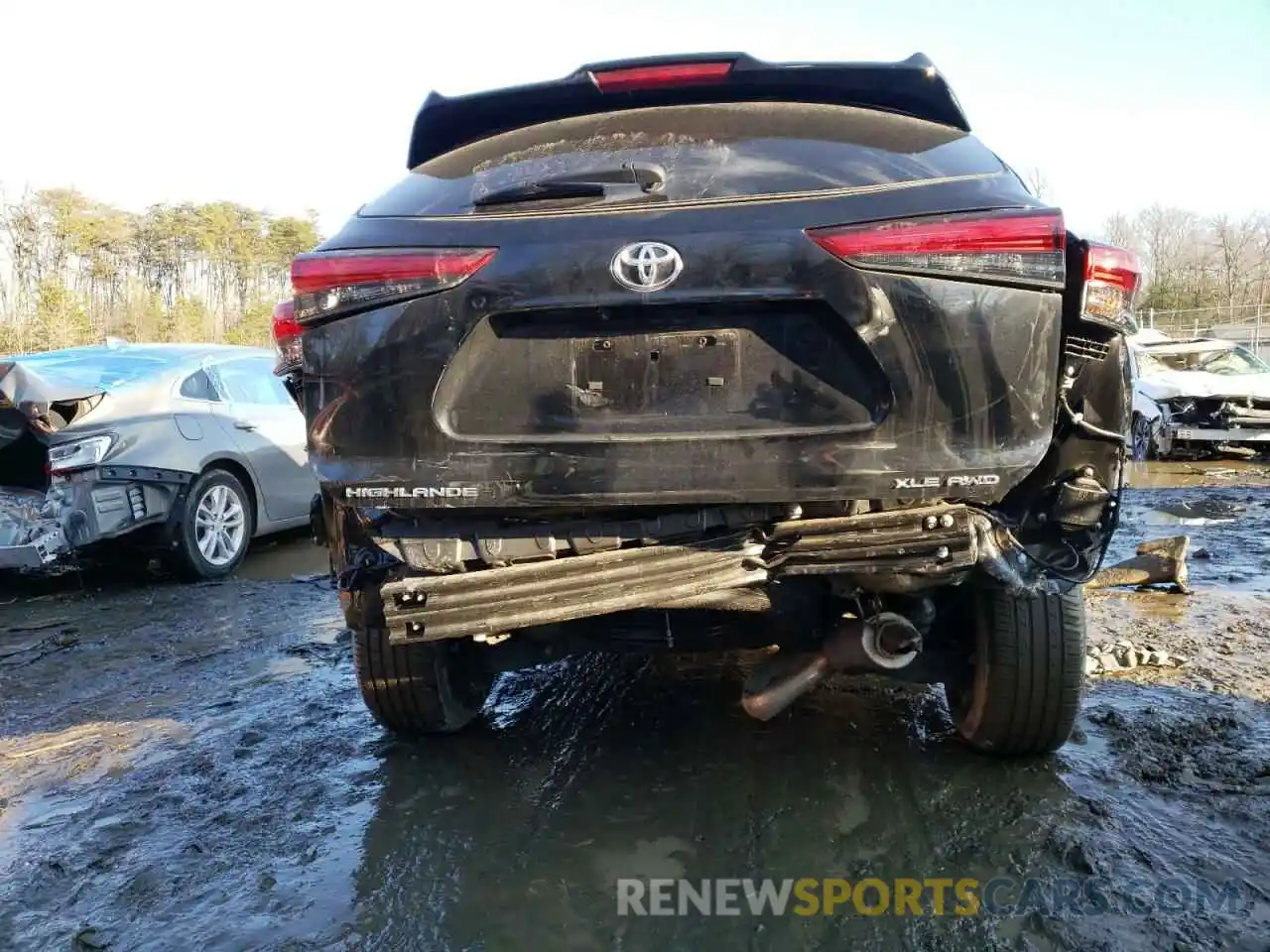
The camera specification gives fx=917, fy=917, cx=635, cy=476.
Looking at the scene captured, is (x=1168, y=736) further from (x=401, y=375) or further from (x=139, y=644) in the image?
(x=139, y=644)

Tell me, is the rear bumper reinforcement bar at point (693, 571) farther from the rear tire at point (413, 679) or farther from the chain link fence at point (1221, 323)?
the chain link fence at point (1221, 323)

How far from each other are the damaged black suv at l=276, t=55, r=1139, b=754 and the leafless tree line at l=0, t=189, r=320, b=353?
21.7 metres

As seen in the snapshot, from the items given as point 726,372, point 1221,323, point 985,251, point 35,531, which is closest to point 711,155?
point 726,372

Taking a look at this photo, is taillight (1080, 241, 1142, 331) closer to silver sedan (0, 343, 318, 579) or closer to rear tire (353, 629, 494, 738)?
rear tire (353, 629, 494, 738)

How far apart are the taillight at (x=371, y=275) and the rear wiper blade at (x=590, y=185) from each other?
0.19m

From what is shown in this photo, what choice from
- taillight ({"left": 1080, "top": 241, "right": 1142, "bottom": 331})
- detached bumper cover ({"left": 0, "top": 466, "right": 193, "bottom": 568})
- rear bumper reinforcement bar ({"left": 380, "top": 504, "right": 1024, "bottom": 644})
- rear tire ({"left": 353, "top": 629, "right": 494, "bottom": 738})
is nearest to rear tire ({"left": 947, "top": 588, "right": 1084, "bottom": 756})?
rear bumper reinforcement bar ({"left": 380, "top": 504, "right": 1024, "bottom": 644})

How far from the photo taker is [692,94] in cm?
266

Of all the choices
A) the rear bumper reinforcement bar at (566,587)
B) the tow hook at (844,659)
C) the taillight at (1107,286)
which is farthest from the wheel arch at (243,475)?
the taillight at (1107,286)

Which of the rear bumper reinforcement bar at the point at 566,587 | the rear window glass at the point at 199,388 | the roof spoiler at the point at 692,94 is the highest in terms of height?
the roof spoiler at the point at 692,94

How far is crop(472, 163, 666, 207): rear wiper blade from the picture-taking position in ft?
7.57

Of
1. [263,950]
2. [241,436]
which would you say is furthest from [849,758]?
[241,436]

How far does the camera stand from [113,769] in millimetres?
3367

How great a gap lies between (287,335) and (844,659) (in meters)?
1.83

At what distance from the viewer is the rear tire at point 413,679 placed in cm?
305
